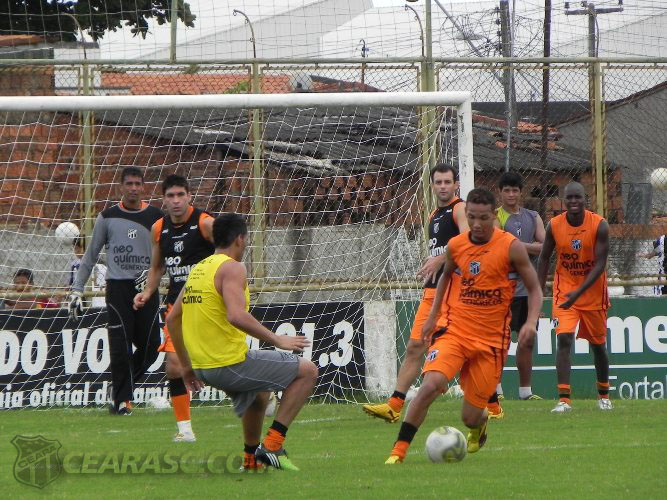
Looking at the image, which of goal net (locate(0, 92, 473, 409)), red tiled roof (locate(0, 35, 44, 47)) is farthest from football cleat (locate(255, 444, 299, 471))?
red tiled roof (locate(0, 35, 44, 47))

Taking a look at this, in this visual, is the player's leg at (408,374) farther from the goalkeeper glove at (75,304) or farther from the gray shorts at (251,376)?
the goalkeeper glove at (75,304)

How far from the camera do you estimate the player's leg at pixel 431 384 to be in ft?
26.7

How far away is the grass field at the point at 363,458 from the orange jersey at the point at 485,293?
2.81ft

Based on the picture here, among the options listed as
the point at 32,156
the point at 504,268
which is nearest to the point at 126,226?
the point at 32,156

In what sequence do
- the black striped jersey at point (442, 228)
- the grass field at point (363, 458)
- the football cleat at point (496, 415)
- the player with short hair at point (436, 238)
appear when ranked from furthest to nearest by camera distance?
A: the football cleat at point (496, 415)
the black striped jersey at point (442, 228)
the player with short hair at point (436, 238)
the grass field at point (363, 458)

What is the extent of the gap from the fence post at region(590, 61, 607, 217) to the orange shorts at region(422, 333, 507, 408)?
670 cm

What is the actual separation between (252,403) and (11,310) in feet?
22.1

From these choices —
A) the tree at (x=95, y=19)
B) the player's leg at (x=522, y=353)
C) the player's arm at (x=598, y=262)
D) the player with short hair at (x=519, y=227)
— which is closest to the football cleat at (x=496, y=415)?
the player with short hair at (x=519, y=227)

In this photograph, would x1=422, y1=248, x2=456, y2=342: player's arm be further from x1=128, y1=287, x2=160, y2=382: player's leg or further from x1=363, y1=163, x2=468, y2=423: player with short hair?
x1=128, y1=287, x2=160, y2=382: player's leg

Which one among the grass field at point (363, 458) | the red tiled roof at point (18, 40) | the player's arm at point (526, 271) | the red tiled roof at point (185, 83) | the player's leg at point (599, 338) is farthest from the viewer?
the red tiled roof at point (18, 40)

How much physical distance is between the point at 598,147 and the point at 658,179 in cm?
86

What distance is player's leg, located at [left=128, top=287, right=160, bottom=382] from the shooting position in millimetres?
12320

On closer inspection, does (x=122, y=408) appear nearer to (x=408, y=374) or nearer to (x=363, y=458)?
(x=408, y=374)

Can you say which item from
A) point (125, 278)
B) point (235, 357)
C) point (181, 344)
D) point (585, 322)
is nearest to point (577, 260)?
point (585, 322)
